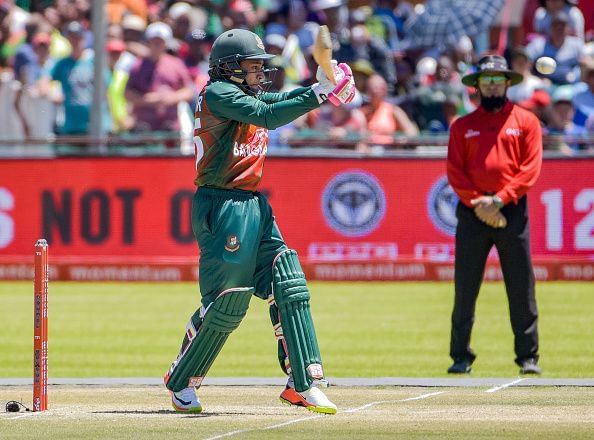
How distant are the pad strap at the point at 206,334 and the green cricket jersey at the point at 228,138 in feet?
2.42

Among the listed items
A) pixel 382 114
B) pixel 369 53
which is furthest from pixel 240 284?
pixel 369 53

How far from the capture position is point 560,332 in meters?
15.7

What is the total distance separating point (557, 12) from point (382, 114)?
3.74 metres

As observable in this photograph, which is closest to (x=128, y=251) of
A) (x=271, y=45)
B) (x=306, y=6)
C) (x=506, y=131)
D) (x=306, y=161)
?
(x=306, y=161)

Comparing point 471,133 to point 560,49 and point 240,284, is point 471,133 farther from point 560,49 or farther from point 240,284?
point 560,49

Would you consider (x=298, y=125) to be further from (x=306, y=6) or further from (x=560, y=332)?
(x=560, y=332)

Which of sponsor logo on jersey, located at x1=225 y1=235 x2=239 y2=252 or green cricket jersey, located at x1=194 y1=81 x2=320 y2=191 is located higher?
green cricket jersey, located at x1=194 y1=81 x2=320 y2=191

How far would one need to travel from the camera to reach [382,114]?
2264 cm

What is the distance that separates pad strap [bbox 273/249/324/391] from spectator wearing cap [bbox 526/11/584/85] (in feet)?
46.7

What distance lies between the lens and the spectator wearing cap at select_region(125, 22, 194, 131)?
Result: 23.3m

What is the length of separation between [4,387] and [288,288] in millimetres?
3057

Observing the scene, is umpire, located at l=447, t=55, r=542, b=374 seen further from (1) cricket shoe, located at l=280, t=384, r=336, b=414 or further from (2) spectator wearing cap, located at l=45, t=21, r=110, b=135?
(2) spectator wearing cap, located at l=45, t=21, r=110, b=135

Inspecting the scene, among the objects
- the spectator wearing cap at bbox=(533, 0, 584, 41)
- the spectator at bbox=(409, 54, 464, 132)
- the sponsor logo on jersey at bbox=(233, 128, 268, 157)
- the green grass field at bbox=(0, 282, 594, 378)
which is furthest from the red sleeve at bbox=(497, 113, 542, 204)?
the spectator wearing cap at bbox=(533, 0, 584, 41)

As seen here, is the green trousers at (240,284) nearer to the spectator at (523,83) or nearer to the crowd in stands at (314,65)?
the crowd in stands at (314,65)
